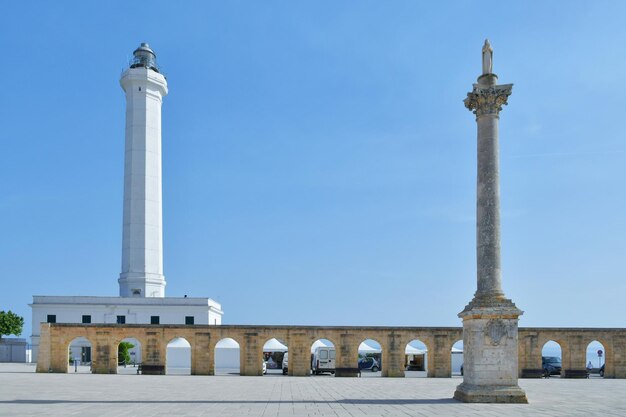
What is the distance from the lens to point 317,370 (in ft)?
139

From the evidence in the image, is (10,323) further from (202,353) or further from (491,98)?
(491,98)

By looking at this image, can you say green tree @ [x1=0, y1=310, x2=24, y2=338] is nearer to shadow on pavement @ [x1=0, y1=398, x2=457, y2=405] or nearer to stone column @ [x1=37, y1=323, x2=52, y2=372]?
stone column @ [x1=37, y1=323, x2=52, y2=372]

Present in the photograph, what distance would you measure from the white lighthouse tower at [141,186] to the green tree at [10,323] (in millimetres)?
19696

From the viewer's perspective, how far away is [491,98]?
23.3m

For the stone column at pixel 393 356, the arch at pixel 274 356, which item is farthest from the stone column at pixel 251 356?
the arch at pixel 274 356

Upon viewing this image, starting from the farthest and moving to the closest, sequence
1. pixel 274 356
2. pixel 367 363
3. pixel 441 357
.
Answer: pixel 274 356 < pixel 367 363 < pixel 441 357

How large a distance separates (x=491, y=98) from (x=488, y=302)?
628 cm

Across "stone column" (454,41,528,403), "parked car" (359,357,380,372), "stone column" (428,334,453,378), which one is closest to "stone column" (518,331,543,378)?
"stone column" (428,334,453,378)

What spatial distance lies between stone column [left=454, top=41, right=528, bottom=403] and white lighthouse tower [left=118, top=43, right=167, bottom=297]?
3996cm

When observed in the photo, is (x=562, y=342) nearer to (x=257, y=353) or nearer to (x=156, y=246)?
(x=257, y=353)

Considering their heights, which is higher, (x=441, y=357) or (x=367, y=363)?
(x=441, y=357)

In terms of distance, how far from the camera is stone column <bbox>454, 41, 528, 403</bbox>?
21.6 metres

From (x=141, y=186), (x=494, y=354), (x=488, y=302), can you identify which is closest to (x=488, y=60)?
(x=488, y=302)

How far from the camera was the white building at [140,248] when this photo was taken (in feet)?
194
